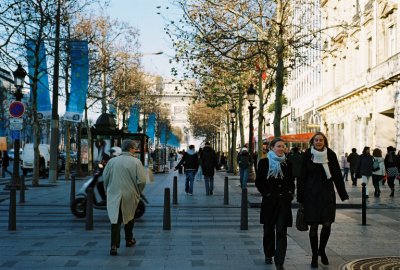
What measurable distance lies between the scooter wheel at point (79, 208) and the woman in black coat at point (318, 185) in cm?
777

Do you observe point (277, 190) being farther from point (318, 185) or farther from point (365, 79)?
point (365, 79)

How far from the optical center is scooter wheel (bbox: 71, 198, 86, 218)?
15344 millimetres

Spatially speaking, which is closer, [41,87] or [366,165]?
[366,165]

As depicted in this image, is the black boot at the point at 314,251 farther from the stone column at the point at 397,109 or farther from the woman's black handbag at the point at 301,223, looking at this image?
the stone column at the point at 397,109

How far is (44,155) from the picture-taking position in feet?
140

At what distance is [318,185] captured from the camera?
28.2 ft

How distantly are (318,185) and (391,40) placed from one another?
32.8 meters

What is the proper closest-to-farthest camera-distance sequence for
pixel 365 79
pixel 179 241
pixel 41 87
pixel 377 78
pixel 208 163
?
pixel 179 241 → pixel 208 163 → pixel 41 87 → pixel 377 78 → pixel 365 79

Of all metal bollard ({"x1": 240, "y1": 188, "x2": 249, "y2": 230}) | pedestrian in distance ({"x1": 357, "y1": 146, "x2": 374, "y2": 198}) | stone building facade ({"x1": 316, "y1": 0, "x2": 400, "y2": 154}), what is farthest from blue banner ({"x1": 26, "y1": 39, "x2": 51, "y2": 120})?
metal bollard ({"x1": 240, "y1": 188, "x2": 249, "y2": 230})

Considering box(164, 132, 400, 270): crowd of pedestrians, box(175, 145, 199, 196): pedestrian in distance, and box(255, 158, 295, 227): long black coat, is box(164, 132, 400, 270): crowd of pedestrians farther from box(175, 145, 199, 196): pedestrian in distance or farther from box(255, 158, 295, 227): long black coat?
box(175, 145, 199, 196): pedestrian in distance

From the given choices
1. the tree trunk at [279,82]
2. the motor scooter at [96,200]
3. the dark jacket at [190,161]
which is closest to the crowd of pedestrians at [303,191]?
the motor scooter at [96,200]

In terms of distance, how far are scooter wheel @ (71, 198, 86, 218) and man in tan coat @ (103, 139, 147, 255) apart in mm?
5252

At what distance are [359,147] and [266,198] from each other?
133ft

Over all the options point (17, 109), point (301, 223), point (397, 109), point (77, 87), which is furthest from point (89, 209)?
point (397, 109)
